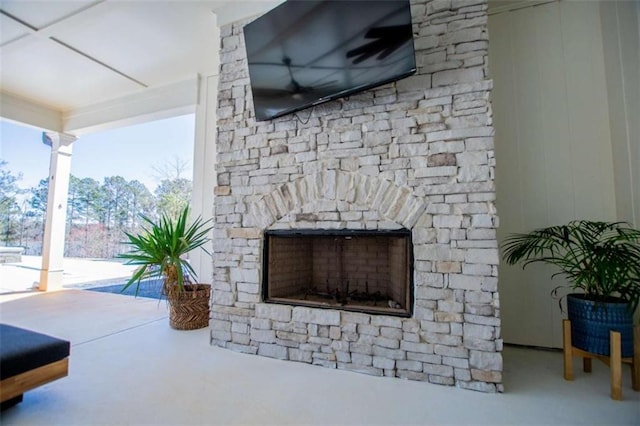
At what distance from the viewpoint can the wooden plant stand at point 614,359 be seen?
5.63 feet

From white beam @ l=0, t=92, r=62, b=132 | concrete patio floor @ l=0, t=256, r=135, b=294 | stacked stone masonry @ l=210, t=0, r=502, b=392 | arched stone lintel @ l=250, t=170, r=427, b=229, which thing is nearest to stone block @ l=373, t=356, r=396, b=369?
stacked stone masonry @ l=210, t=0, r=502, b=392

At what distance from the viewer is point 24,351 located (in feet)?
4.99

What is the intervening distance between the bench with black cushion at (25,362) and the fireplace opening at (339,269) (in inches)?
49.8

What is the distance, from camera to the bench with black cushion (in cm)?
144

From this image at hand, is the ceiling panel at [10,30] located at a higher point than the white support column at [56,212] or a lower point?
higher

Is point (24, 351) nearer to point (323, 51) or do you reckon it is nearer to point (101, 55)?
point (323, 51)

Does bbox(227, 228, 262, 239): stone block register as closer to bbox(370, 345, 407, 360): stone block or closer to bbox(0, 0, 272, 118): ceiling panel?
bbox(370, 345, 407, 360): stone block

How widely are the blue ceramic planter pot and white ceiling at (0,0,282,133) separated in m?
3.20

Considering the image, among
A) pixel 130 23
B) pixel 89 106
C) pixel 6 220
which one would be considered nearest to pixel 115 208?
pixel 6 220

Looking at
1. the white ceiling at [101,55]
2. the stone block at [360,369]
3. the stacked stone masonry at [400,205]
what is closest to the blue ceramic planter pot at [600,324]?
the stacked stone masonry at [400,205]

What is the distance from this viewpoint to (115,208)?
6.94m

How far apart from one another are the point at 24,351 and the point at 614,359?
3.09 m

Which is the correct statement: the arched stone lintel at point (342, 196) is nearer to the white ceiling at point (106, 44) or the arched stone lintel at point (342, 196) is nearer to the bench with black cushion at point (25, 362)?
the bench with black cushion at point (25, 362)

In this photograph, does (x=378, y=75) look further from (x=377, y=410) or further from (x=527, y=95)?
(x=377, y=410)
